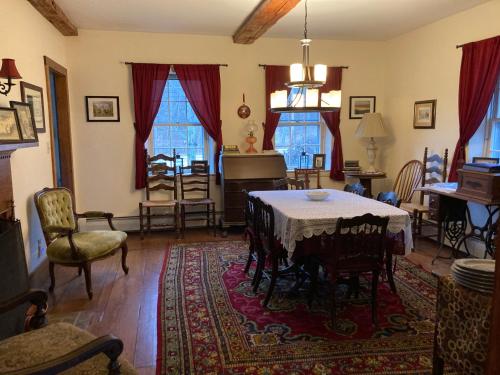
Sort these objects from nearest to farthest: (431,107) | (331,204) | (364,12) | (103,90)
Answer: (331,204), (364,12), (431,107), (103,90)

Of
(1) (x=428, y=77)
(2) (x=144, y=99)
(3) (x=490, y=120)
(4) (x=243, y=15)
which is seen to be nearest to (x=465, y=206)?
(3) (x=490, y=120)

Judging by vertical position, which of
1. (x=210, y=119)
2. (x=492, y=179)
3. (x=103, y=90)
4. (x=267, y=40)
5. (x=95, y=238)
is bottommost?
(x=95, y=238)

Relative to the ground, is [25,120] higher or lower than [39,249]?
higher

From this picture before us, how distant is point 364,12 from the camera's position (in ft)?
14.0

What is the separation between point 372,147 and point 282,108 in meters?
2.70

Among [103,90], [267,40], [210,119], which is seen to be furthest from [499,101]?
[103,90]

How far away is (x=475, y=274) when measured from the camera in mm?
1521

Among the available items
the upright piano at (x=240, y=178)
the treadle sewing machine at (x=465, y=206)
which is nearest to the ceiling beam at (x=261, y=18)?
the upright piano at (x=240, y=178)

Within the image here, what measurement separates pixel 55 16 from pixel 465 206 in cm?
456

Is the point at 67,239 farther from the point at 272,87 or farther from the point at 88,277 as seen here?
the point at 272,87

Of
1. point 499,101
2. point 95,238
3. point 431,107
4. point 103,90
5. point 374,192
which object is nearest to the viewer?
point 95,238

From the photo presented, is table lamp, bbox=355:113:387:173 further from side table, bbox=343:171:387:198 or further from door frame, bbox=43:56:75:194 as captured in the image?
door frame, bbox=43:56:75:194

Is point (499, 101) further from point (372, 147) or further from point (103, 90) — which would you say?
point (103, 90)

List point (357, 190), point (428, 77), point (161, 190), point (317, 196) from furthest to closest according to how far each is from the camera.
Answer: point (161, 190) → point (428, 77) → point (357, 190) → point (317, 196)
